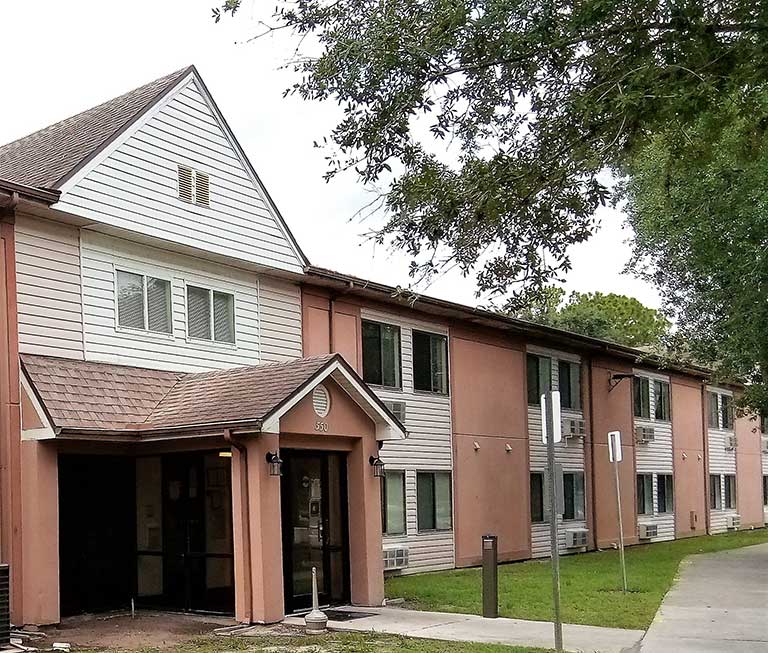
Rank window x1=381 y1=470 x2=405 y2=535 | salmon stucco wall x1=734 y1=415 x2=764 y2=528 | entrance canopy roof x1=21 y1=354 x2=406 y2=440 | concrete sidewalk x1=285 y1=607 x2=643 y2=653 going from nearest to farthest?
1. concrete sidewalk x1=285 y1=607 x2=643 y2=653
2. entrance canopy roof x1=21 y1=354 x2=406 y2=440
3. window x1=381 y1=470 x2=405 y2=535
4. salmon stucco wall x1=734 y1=415 x2=764 y2=528

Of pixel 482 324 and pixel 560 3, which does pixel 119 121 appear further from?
pixel 482 324

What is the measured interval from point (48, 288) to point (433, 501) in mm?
10281

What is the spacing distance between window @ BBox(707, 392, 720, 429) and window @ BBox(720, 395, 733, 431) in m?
0.46

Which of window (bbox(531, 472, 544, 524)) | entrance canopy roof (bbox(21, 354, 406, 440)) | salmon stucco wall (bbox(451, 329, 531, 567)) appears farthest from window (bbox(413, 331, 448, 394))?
entrance canopy roof (bbox(21, 354, 406, 440))

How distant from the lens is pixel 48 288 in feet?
45.6

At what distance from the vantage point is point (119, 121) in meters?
15.4

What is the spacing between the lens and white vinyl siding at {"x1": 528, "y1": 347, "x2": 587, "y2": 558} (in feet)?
82.6

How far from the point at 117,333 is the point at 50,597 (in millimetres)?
3718

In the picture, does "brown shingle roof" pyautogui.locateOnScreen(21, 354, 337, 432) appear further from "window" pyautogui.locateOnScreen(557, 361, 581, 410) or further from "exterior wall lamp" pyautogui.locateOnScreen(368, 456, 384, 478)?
"window" pyautogui.locateOnScreen(557, 361, 581, 410)

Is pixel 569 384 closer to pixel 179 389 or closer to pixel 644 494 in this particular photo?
pixel 644 494

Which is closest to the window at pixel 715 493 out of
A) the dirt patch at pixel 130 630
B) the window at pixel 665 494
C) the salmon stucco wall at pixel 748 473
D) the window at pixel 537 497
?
the salmon stucco wall at pixel 748 473

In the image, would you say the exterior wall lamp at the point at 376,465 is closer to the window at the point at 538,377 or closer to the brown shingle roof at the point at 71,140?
the brown shingle roof at the point at 71,140

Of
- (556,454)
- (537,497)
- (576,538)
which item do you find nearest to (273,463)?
(537,497)

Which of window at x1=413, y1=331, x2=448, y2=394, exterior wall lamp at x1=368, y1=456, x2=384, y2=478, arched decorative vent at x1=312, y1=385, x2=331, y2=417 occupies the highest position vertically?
window at x1=413, y1=331, x2=448, y2=394
